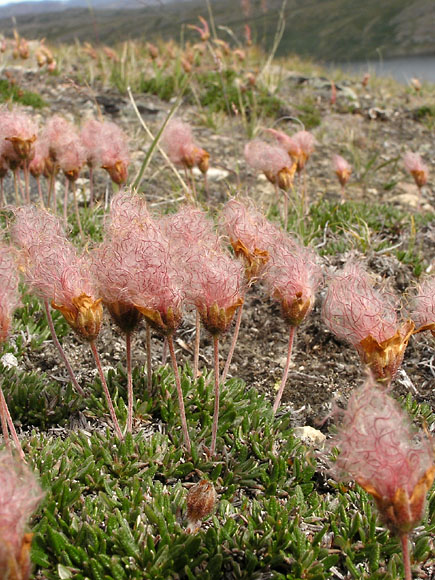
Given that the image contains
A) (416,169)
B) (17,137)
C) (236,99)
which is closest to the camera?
(17,137)

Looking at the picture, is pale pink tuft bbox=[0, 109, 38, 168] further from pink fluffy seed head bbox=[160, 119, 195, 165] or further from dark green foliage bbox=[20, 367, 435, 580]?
dark green foliage bbox=[20, 367, 435, 580]

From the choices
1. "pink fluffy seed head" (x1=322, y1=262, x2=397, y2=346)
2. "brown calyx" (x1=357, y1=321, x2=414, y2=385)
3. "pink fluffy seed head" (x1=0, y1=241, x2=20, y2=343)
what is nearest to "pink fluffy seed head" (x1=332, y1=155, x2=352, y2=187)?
"pink fluffy seed head" (x1=322, y1=262, x2=397, y2=346)

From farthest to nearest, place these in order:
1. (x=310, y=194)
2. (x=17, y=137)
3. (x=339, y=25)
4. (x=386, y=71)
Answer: (x=339, y=25)
(x=386, y=71)
(x=310, y=194)
(x=17, y=137)

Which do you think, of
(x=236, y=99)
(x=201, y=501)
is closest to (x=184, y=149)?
(x=201, y=501)

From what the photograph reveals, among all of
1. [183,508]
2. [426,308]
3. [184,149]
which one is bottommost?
[183,508]

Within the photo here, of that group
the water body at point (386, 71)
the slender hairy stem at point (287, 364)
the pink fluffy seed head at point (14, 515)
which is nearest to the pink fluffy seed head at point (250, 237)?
the slender hairy stem at point (287, 364)

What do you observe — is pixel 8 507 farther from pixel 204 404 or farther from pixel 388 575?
pixel 204 404

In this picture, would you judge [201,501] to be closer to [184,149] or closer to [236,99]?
[184,149]
